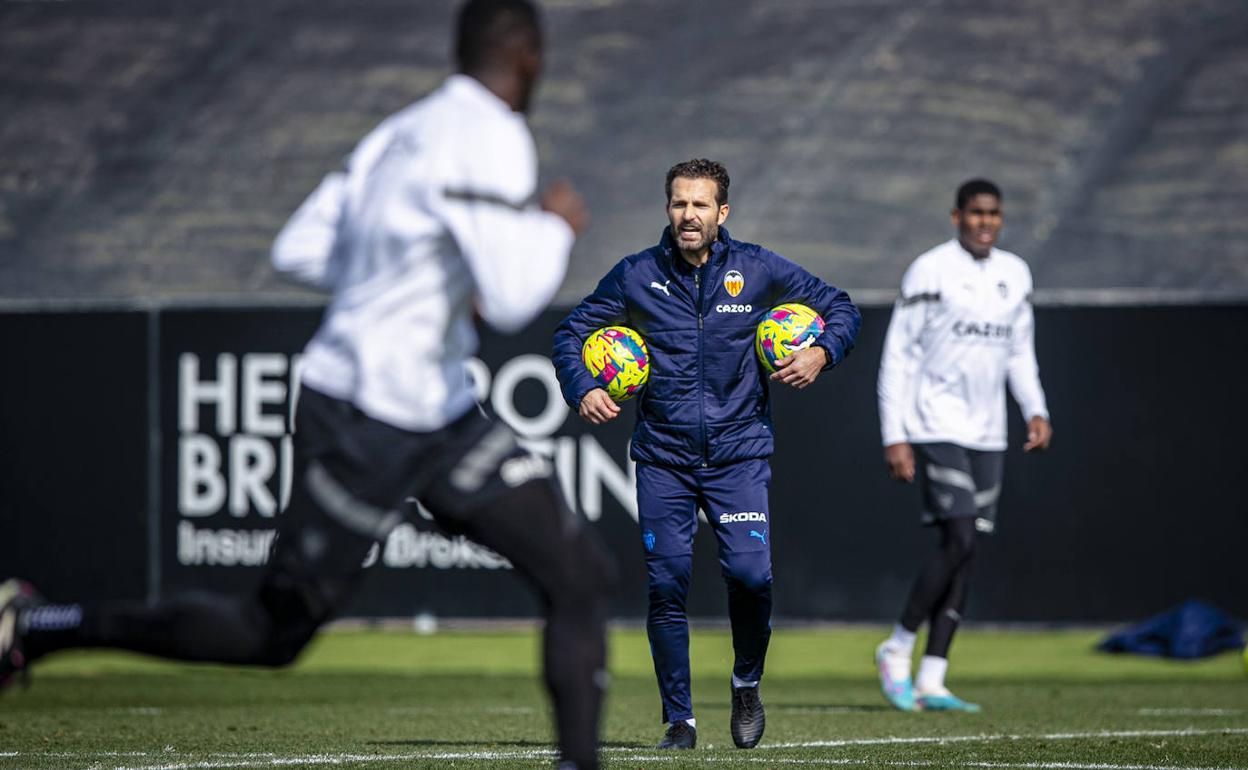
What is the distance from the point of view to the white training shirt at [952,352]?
10133 millimetres

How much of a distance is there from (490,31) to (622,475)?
979 centimetres

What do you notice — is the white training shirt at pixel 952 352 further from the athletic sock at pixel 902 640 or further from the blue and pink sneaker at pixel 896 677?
the blue and pink sneaker at pixel 896 677

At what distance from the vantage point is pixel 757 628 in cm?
786

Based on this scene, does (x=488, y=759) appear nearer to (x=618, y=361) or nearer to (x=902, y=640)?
(x=618, y=361)

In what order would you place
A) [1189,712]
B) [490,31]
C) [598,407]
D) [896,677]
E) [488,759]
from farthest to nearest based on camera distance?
[896,677] < [1189,712] < [598,407] < [488,759] < [490,31]

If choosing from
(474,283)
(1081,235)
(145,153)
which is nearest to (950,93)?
(1081,235)

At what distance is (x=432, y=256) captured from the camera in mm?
4961

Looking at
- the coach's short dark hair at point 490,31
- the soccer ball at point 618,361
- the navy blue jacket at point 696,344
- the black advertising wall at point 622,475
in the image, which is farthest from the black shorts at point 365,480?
the black advertising wall at point 622,475

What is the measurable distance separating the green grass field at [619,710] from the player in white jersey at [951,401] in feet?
1.78

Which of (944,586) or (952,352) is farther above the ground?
(952,352)

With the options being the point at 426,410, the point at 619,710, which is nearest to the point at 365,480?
the point at 426,410

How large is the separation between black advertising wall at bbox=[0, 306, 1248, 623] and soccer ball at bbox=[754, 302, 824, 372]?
671cm

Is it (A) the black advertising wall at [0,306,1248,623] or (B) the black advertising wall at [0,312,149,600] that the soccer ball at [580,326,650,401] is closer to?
(A) the black advertising wall at [0,306,1248,623]

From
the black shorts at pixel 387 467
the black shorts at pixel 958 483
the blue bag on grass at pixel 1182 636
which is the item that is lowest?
the blue bag on grass at pixel 1182 636
